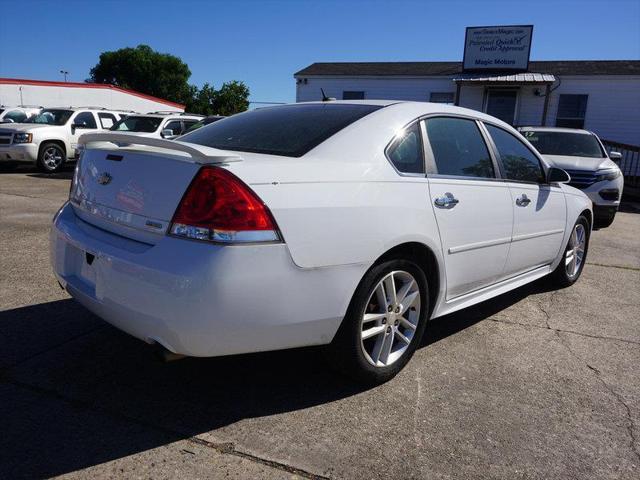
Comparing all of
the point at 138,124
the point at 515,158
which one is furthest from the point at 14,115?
the point at 515,158

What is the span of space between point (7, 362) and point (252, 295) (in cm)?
172

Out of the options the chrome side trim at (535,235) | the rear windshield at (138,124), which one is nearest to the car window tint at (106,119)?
the rear windshield at (138,124)

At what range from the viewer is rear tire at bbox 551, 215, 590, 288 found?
5008 millimetres

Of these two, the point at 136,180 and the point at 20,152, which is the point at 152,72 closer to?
the point at 20,152

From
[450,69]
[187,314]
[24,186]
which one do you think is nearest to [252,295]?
[187,314]

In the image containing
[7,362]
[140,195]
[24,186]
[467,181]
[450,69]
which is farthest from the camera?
[450,69]

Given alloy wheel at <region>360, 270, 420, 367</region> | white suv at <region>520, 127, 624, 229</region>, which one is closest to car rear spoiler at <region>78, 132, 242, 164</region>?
alloy wheel at <region>360, 270, 420, 367</region>

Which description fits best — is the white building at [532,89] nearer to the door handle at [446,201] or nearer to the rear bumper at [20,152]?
the rear bumper at [20,152]

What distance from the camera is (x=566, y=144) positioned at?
10.4m

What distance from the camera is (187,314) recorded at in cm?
221

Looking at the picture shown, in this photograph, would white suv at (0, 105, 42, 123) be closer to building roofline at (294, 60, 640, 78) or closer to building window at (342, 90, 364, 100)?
building roofline at (294, 60, 640, 78)

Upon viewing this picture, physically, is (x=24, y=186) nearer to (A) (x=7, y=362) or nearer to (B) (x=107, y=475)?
(A) (x=7, y=362)

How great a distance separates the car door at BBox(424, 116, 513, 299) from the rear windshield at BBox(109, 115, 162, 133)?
1033cm

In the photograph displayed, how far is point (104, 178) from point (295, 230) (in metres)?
1.09
